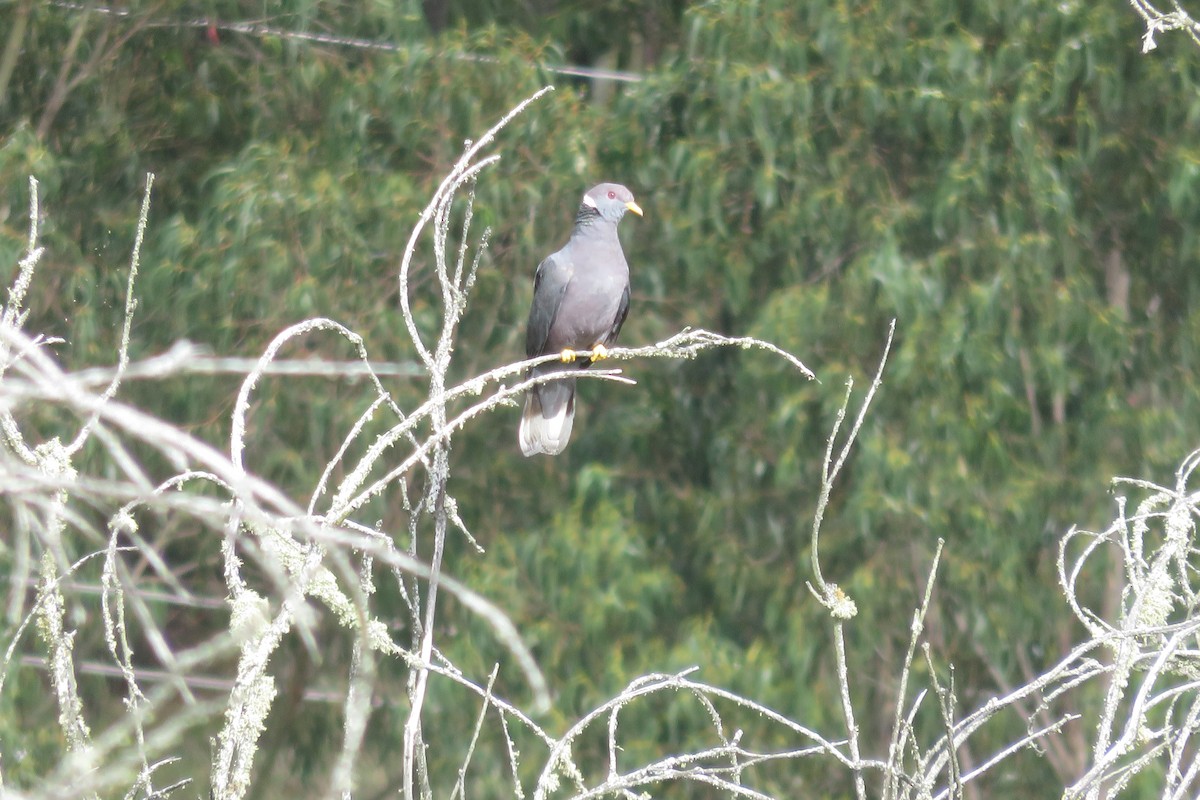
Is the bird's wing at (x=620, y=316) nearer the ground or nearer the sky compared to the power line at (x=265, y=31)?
nearer the ground

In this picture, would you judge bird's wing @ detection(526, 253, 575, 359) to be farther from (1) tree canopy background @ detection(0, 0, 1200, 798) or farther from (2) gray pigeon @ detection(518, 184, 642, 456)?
(1) tree canopy background @ detection(0, 0, 1200, 798)

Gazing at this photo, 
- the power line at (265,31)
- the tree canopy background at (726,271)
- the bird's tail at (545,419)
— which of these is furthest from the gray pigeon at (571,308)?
the power line at (265,31)

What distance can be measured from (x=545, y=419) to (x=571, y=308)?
342 millimetres

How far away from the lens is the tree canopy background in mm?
5516

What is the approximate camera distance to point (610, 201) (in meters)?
5.09

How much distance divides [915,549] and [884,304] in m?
0.97

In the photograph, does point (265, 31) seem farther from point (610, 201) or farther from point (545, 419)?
point (545, 419)

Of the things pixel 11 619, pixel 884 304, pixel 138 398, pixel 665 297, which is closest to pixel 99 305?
pixel 138 398

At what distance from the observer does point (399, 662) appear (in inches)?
249

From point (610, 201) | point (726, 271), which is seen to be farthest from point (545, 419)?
point (726, 271)

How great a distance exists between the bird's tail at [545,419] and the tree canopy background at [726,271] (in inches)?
38.0

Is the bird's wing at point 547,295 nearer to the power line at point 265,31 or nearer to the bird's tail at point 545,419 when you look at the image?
the bird's tail at point 545,419

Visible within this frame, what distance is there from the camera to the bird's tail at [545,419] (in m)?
4.84

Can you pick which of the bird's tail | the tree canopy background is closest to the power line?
the tree canopy background
